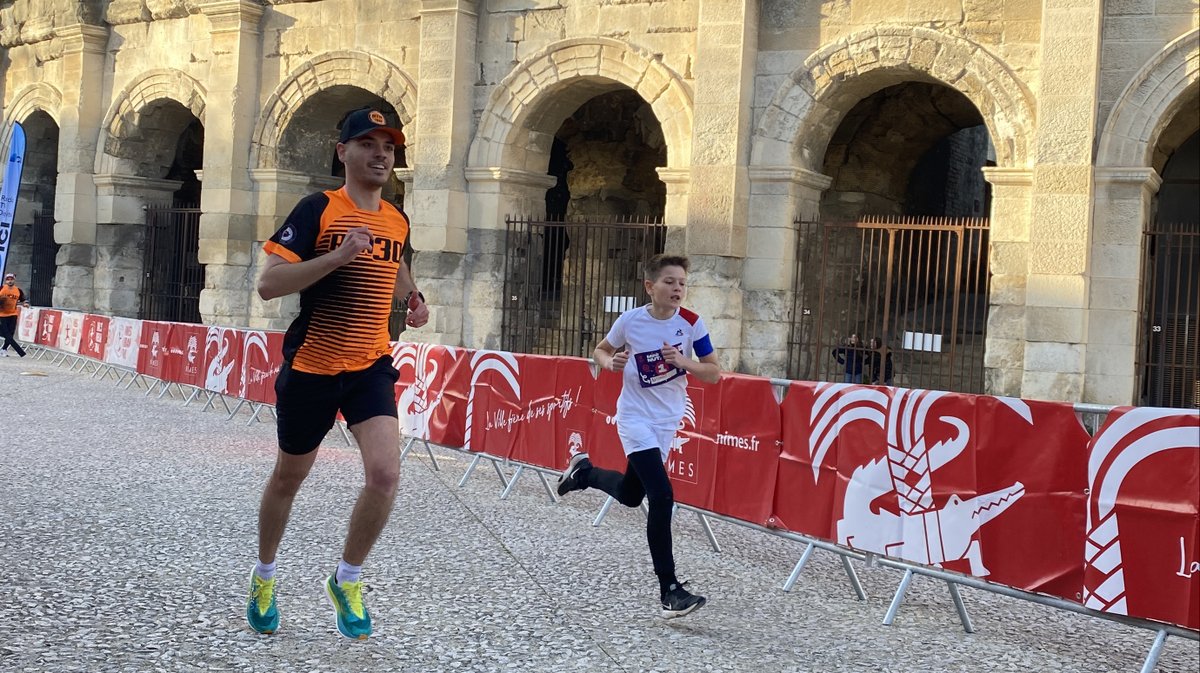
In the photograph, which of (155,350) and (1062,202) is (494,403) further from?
(155,350)

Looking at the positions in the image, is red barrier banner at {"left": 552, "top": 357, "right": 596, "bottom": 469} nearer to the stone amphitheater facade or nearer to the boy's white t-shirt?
the boy's white t-shirt

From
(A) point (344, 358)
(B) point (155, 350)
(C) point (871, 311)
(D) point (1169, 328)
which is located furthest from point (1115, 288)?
(B) point (155, 350)

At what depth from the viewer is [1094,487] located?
484 cm

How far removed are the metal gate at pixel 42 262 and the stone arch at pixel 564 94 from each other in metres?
12.2

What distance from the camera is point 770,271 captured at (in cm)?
1412

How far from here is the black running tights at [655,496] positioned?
5.11 meters

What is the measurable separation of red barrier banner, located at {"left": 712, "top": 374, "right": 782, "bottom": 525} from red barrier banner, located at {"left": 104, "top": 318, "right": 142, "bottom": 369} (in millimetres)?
10348

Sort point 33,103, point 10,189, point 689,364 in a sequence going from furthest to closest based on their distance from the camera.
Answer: point 33,103
point 10,189
point 689,364

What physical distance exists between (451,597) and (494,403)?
3.64 meters

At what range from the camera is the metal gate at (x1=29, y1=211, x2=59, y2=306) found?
24.2 metres

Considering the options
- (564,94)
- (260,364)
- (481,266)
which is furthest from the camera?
(481,266)

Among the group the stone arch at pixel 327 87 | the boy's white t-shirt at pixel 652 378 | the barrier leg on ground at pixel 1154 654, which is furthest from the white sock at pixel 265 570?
the stone arch at pixel 327 87

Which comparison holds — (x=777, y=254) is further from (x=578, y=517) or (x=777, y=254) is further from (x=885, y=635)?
(x=885, y=635)

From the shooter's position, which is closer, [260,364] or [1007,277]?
[260,364]
